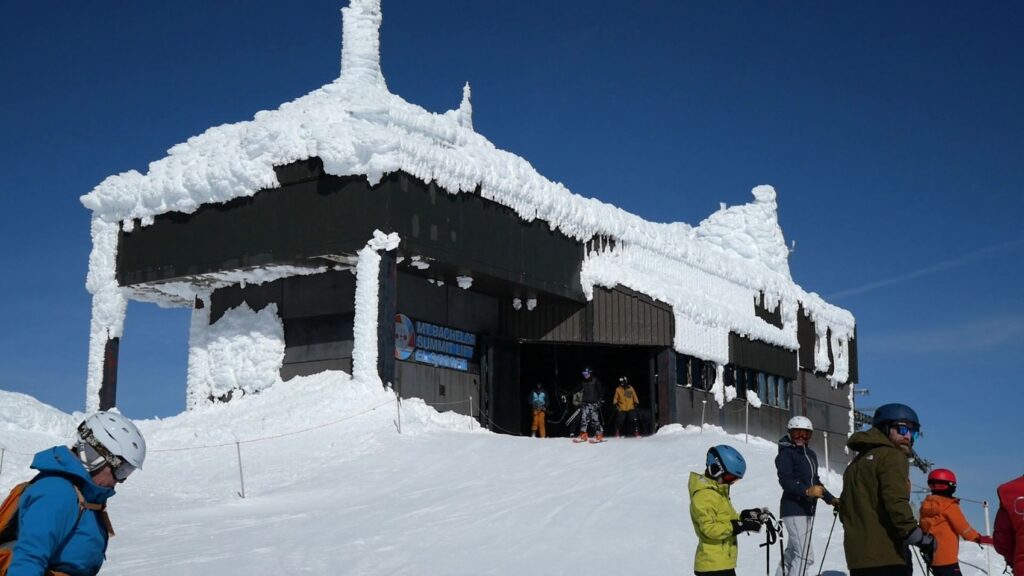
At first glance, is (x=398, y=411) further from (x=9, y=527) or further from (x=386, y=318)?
(x=9, y=527)

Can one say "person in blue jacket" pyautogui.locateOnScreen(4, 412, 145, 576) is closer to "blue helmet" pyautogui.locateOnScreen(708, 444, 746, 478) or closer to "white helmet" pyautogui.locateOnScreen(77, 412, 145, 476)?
"white helmet" pyautogui.locateOnScreen(77, 412, 145, 476)

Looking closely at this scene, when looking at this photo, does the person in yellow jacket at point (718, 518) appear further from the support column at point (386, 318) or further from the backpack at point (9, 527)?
the support column at point (386, 318)

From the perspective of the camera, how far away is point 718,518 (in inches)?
288

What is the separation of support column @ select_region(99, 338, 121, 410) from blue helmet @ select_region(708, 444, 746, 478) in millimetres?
24943

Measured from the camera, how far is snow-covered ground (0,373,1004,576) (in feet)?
40.1

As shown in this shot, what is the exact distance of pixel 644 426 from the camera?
3384cm

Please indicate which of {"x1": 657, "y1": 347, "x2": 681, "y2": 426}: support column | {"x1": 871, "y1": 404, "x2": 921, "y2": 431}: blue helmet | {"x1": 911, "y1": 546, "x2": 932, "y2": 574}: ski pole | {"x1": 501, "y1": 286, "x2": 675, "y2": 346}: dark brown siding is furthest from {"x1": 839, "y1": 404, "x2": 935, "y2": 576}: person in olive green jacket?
{"x1": 657, "y1": 347, "x2": 681, "y2": 426}: support column

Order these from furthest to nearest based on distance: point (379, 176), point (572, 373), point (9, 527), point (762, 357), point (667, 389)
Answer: point (762, 357) < point (572, 373) < point (667, 389) < point (379, 176) < point (9, 527)

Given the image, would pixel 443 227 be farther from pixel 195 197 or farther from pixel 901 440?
pixel 901 440

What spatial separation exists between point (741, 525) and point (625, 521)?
24.3 ft

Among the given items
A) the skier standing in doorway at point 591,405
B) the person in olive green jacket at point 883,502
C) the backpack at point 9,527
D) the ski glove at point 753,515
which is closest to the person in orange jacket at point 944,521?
the ski glove at point 753,515

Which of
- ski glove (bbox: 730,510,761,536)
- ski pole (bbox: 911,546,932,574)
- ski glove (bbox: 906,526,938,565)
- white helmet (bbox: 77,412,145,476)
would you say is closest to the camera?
white helmet (bbox: 77,412,145,476)

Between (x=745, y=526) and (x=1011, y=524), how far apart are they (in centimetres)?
175

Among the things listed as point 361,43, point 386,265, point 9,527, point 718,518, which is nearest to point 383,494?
point 386,265
